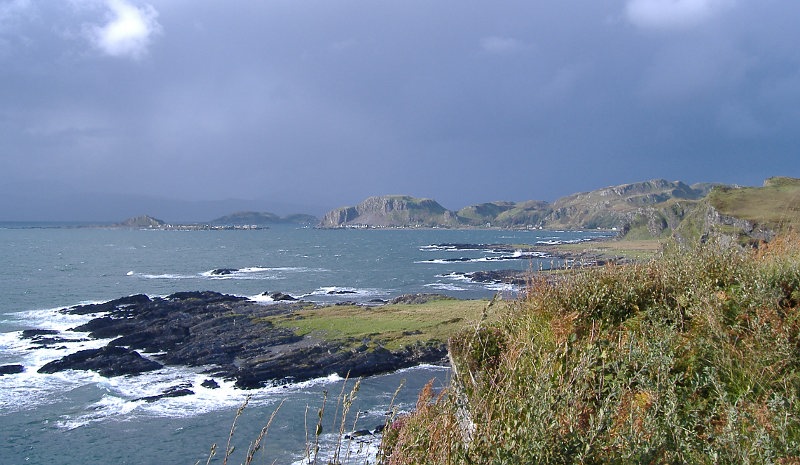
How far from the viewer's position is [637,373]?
18.1ft

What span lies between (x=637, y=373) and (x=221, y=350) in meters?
39.3

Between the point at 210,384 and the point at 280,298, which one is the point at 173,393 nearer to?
the point at 210,384

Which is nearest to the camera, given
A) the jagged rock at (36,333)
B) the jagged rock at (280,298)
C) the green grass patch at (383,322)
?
the green grass patch at (383,322)

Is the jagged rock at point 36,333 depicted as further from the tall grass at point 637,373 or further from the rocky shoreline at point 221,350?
the tall grass at point 637,373

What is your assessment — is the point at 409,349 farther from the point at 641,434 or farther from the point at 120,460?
the point at 641,434

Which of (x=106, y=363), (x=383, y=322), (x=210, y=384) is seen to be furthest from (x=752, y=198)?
(x=106, y=363)

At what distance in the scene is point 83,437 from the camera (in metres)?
26.3

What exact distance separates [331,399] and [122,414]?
1053 cm

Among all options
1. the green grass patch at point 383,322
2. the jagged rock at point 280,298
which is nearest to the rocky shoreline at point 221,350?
the green grass patch at point 383,322

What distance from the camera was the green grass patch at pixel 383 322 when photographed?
4244 centimetres

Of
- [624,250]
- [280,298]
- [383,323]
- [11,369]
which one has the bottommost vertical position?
[11,369]

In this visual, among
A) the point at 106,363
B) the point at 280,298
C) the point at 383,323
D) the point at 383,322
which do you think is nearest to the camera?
the point at 106,363

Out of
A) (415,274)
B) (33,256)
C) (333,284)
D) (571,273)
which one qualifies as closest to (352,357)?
(571,273)

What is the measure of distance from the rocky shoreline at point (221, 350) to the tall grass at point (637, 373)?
2754cm
